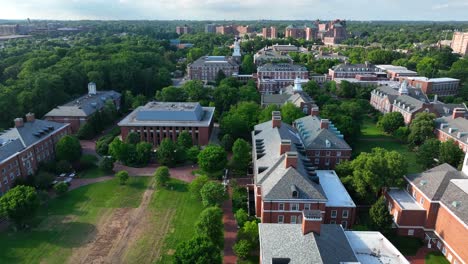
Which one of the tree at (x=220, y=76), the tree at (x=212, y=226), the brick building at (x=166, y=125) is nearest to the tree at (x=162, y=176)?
the tree at (x=212, y=226)

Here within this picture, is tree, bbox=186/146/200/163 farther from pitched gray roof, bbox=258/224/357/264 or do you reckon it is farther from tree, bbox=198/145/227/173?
pitched gray roof, bbox=258/224/357/264

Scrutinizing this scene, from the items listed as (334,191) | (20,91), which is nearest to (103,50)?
(20,91)

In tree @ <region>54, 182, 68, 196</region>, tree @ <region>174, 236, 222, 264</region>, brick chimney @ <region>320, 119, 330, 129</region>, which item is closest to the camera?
tree @ <region>174, 236, 222, 264</region>

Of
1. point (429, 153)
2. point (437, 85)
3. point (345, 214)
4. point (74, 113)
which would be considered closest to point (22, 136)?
point (74, 113)

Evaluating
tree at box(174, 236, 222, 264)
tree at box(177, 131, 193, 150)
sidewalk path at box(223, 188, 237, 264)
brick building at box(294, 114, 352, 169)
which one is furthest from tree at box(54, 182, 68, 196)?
brick building at box(294, 114, 352, 169)

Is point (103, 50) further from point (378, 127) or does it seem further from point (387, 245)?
point (387, 245)

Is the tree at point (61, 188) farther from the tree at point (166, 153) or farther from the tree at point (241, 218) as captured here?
the tree at point (241, 218)
